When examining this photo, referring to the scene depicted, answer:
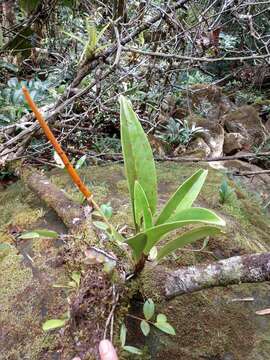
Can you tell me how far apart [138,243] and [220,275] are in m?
0.24

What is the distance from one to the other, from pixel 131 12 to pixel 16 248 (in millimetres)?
2632

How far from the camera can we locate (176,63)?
2.54 metres

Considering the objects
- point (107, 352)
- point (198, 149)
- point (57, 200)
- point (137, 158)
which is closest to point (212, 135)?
point (198, 149)

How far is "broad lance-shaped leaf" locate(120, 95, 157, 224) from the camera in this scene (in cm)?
96

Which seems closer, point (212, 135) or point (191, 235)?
point (191, 235)

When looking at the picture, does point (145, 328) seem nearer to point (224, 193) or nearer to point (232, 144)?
point (224, 193)

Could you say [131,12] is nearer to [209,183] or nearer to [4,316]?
[209,183]

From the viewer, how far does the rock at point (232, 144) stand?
3.77m

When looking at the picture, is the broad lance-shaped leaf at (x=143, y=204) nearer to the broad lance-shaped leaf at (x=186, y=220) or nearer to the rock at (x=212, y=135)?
the broad lance-shaped leaf at (x=186, y=220)

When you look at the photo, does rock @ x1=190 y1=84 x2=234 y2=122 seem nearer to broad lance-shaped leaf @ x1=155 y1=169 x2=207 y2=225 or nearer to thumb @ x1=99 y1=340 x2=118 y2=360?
broad lance-shaped leaf @ x1=155 y1=169 x2=207 y2=225

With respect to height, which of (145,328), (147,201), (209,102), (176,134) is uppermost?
(147,201)

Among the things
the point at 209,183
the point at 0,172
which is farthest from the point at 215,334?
the point at 0,172

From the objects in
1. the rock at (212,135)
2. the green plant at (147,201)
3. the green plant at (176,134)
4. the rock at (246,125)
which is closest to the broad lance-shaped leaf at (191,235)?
the green plant at (147,201)

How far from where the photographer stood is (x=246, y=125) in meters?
4.41
